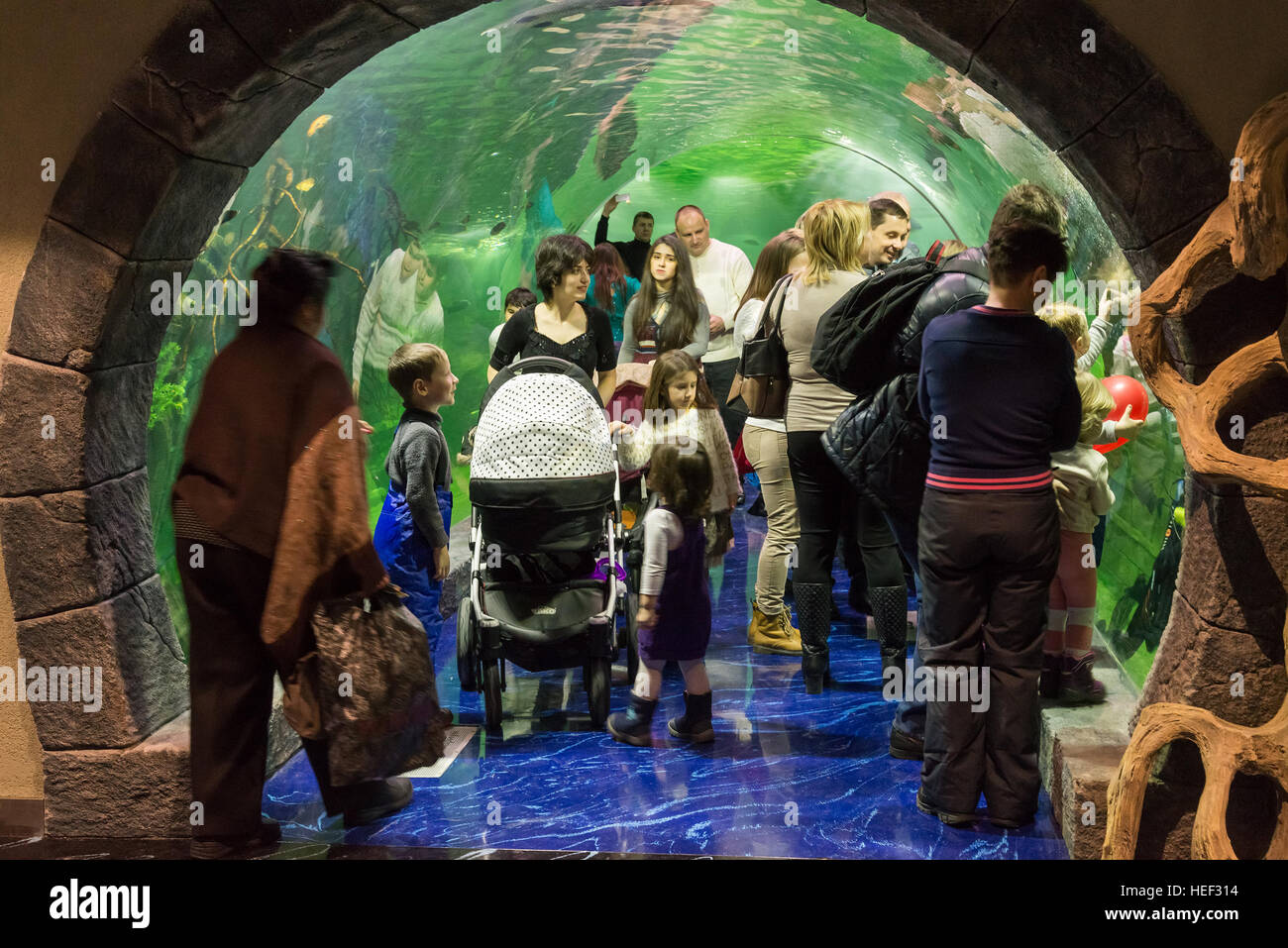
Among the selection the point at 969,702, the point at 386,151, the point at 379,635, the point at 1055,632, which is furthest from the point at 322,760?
the point at 386,151

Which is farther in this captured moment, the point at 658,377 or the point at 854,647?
the point at 854,647

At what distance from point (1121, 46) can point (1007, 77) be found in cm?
30

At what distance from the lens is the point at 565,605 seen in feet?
15.0

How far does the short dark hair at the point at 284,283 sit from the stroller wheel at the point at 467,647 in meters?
1.71

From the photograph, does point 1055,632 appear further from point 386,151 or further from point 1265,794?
point 386,151

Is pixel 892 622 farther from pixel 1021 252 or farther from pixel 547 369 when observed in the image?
pixel 1021 252

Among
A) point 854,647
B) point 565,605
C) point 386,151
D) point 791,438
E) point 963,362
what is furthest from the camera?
point 386,151

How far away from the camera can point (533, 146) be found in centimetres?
917

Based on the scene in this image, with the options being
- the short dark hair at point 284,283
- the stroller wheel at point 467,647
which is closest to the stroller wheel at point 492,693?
the stroller wheel at point 467,647

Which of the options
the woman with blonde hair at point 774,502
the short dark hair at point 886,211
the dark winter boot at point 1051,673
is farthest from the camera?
the woman with blonde hair at point 774,502

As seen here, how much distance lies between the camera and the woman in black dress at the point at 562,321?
5.20 metres

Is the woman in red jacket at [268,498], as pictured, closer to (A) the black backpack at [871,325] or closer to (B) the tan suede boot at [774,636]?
(A) the black backpack at [871,325]

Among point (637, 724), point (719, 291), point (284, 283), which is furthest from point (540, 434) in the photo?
point (719, 291)

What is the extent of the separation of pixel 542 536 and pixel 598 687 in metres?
0.62
